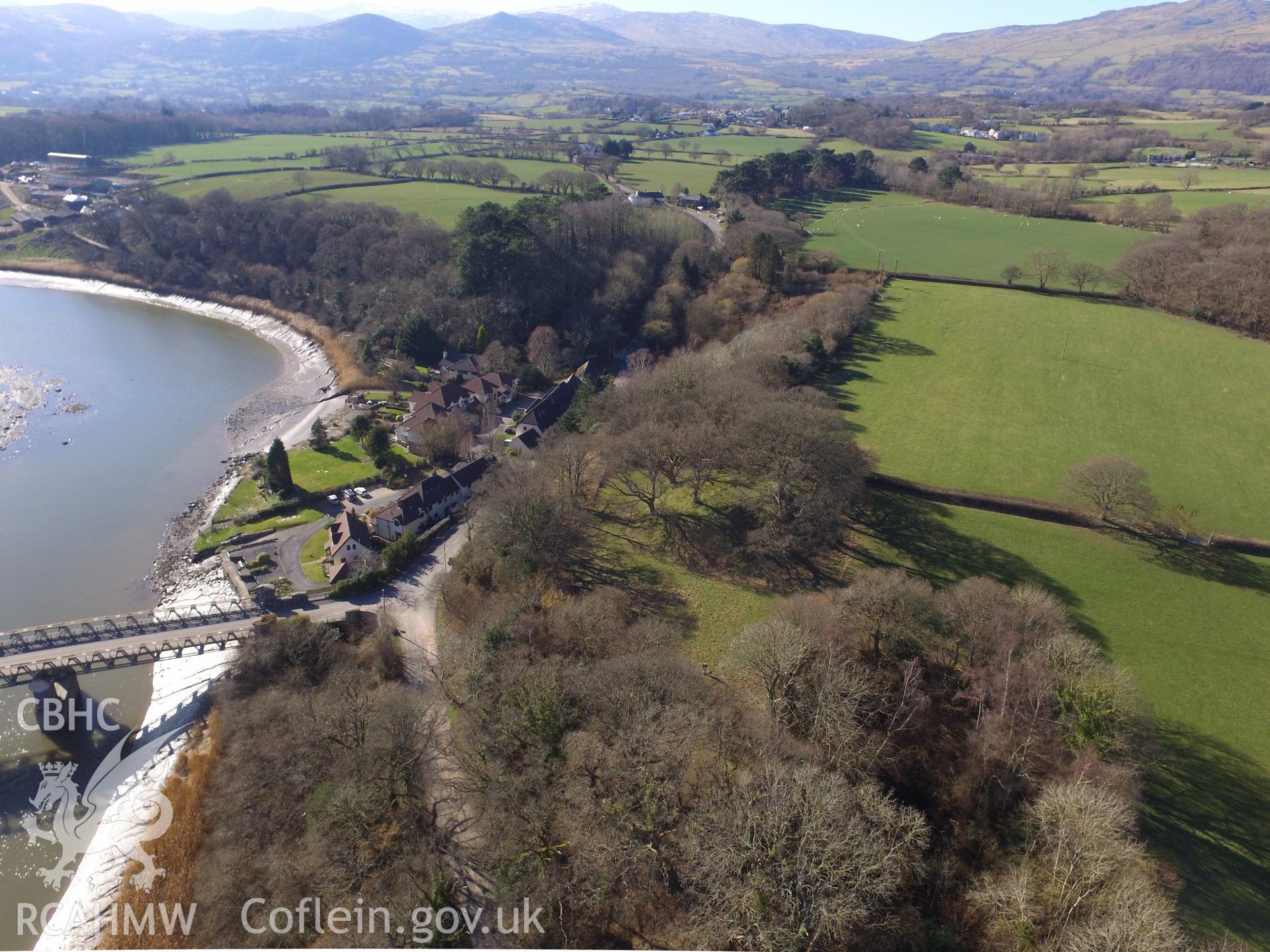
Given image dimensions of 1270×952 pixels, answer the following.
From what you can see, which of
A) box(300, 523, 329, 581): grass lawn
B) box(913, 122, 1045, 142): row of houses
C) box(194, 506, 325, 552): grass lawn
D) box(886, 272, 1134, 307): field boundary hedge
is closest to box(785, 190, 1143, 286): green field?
box(886, 272, 1134, 307): field boundary hedge

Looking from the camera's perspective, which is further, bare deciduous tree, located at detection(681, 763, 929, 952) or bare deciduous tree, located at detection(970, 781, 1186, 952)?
bare deciduous tree, located at detection(681, 763, 929, 952)

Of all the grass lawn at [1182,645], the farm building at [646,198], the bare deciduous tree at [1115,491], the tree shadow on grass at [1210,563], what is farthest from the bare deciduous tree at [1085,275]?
the farm building at [646,198]

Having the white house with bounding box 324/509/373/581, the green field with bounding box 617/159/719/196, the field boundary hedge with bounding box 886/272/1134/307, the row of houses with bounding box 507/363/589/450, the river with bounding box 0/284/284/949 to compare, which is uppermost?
the green field with bounding box 617/159/719/196

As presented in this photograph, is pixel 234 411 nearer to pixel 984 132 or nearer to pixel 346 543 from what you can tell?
pixel 346 543

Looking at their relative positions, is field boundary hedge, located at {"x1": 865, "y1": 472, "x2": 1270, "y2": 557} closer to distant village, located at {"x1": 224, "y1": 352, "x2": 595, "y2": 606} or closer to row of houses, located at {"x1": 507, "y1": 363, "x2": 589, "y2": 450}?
row of houses, located at {"x1": 507, "y1": 363, "x2": 589, "y2": 450}

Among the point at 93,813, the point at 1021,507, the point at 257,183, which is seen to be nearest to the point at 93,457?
the point at 93,813

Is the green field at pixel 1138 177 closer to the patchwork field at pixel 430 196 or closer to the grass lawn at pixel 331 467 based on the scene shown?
the patchwork field at pixel 430 196

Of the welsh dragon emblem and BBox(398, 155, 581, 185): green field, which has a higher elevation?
BBox(398, 155, 581, 185): green field

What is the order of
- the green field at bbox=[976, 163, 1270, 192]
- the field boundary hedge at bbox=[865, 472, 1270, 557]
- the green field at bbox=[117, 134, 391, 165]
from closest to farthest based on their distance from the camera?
the field boundary hedge at bbox=[865, 472, 1270, 557]
the green field at bbox=[976, 163, 1270, 192]
the green field at bbox=[117, 134, 391, 165]
